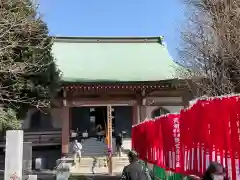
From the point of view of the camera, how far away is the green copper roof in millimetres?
22984

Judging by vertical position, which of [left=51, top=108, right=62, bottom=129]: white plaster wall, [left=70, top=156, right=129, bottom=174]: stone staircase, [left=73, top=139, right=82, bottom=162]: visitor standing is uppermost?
[left=51, top=108, right=62, bottom=129]: white plaster wall

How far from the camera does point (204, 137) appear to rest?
552 centimetres

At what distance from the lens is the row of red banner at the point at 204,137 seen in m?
4.61

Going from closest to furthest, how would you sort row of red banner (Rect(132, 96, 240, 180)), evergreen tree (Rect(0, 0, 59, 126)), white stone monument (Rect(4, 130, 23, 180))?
row of red banner (Rect(132, 96, 240, 180)) → white stone monument (Rect(4, 130, 23, 180)) → evergreen tree (Rect(0, 0, 59, 126))

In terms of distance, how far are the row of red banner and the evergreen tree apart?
4943mm

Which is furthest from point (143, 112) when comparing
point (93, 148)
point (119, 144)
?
point (93, 148)

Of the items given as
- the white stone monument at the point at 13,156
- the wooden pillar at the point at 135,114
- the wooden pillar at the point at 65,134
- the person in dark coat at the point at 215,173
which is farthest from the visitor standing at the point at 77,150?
the person in dark coat at the point at 215,173

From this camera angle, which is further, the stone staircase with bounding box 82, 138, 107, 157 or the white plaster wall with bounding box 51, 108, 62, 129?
the stone staircase with bounding box 82, 138, 107, 157

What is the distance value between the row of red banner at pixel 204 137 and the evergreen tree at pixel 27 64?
16.2ft

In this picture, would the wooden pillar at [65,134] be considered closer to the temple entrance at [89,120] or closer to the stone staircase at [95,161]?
the stone staircase at [95,161]

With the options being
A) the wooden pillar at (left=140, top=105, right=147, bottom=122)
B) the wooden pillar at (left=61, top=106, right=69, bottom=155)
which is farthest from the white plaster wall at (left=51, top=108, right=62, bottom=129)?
the wooden pillar at (left=140, top=105, right=147, bottom=122)

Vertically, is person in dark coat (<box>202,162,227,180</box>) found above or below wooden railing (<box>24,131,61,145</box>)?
below

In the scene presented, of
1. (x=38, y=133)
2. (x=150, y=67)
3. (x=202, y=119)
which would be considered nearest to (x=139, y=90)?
(x=150, y=67)

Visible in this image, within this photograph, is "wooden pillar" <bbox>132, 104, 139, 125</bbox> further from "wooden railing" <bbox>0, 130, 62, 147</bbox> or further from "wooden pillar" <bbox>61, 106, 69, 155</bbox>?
"wooden railing" <bbox>0, 130, 62, 147</bbox>
